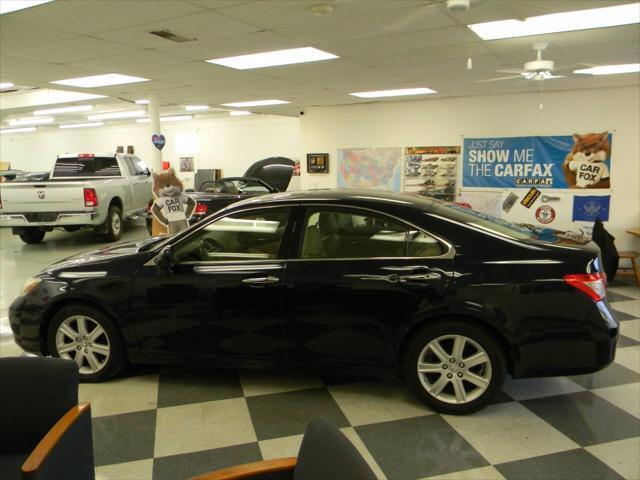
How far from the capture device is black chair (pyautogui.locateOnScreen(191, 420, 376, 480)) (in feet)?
3.48

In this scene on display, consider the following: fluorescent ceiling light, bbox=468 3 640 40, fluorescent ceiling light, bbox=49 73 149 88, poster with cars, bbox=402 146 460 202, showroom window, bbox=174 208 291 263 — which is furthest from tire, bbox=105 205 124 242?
fluorescent ceiling light, bbox=468 3 640 40

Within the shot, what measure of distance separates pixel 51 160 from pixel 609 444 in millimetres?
24490

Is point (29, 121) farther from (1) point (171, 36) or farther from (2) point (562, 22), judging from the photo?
(2) point (562, 22)

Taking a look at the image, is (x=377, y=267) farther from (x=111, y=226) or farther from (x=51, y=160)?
(x=51, y=160)

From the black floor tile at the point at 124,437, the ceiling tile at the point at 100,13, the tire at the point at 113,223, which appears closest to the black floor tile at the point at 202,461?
the black floor tile at the point at 124,437

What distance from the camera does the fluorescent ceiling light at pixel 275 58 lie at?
16.1 ft

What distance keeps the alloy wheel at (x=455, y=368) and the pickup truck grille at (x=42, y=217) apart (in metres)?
7.85

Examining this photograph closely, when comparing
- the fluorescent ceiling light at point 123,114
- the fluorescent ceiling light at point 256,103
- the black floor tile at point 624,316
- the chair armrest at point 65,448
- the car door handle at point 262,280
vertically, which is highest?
the fluorescent ceiling light at point 123,114

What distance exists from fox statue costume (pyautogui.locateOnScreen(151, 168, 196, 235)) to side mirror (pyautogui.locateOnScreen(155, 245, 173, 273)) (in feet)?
9.22

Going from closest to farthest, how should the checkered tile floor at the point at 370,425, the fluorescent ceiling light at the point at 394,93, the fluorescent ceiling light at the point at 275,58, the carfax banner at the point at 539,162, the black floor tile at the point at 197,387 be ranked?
the checkered tile floor at the point at 370,425 < the black floor tile at the point at 197,387 < the fluorescent ceiling light at the point at 275,58 < the carfax banner at the point at 539,162 < the fluorescent ceiling light at the point at 394,93

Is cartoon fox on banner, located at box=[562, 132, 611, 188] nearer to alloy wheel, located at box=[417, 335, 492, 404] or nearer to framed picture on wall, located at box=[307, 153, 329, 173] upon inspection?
framed picture on wall, located at box=[307, 153, 329, 173]

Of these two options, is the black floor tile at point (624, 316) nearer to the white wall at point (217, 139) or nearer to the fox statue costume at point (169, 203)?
the fox statue costume at point (169, 203)

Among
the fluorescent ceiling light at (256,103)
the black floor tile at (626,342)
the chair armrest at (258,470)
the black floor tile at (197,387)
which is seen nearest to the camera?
the chair armrest at (258,470)

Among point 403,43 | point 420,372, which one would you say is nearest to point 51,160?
point 403,43
